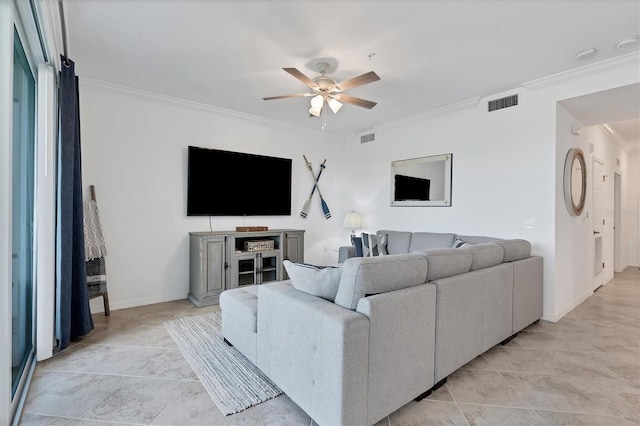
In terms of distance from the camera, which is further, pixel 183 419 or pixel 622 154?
pixel 622 154

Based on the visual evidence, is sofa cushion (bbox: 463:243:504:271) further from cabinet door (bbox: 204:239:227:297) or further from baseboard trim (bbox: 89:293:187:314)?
baseboard trim (bbox: 89:293:187:314)

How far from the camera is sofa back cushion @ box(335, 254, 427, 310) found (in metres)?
1.63

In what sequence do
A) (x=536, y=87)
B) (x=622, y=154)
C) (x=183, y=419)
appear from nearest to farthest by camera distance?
(x=183, y=419) < (x=536, y=87) < (x=622, y=154)

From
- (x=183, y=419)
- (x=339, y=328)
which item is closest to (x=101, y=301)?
(x=183, y=419)

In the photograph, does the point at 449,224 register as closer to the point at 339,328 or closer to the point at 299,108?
the point at 299,108

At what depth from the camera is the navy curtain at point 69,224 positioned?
8.07 feet

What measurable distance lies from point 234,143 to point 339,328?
3651 millimetres

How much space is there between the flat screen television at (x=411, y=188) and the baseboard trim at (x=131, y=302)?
3.45 metres

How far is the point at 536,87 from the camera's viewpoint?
3.35 meters

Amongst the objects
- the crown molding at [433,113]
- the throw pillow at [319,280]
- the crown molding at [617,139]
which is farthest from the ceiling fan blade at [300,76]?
the crown molding at [617,139]

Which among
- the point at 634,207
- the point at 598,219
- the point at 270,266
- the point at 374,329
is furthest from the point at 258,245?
the point at 634,207

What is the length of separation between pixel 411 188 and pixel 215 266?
3017mm

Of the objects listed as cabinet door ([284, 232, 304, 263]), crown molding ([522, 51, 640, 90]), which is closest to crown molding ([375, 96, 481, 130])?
crown molding ([522, 51, 640, 90])

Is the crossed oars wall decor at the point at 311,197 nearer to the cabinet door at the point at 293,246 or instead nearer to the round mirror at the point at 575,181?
the cabinet door at the point at 293,246
